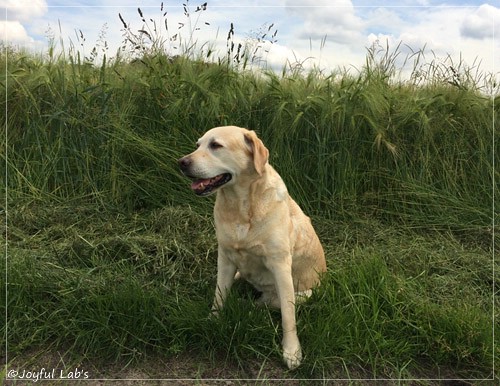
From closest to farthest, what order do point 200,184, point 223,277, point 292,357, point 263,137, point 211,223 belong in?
1. point 292,357
2. point 200,184
3. point 223,277
4. point 211,223
5. point 263,137

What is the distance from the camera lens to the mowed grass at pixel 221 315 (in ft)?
8.11

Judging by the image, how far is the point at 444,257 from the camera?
11.7 feet

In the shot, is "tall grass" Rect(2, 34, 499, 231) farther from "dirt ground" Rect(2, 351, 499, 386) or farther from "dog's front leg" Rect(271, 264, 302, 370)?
"dirt ground" Rect(2, 351, 499, 386)

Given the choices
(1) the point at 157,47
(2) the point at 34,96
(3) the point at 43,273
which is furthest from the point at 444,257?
(2) the point at 34,96

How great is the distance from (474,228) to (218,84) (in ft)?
9.37

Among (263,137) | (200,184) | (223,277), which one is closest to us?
(200,184)

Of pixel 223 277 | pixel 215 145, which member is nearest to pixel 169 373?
pixel 223 277

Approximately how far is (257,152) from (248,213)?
1.22ft

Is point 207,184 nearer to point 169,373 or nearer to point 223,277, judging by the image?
point 223,277

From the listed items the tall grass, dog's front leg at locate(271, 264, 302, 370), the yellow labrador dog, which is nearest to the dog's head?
the yellow labrador dog

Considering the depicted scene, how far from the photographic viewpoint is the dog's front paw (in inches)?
93.9

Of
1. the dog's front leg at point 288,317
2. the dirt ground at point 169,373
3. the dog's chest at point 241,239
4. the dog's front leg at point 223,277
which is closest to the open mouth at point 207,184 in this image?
the dog's chest at point 241,239

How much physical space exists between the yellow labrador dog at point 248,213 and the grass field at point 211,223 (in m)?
0.16

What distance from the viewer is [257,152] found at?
254 cm
